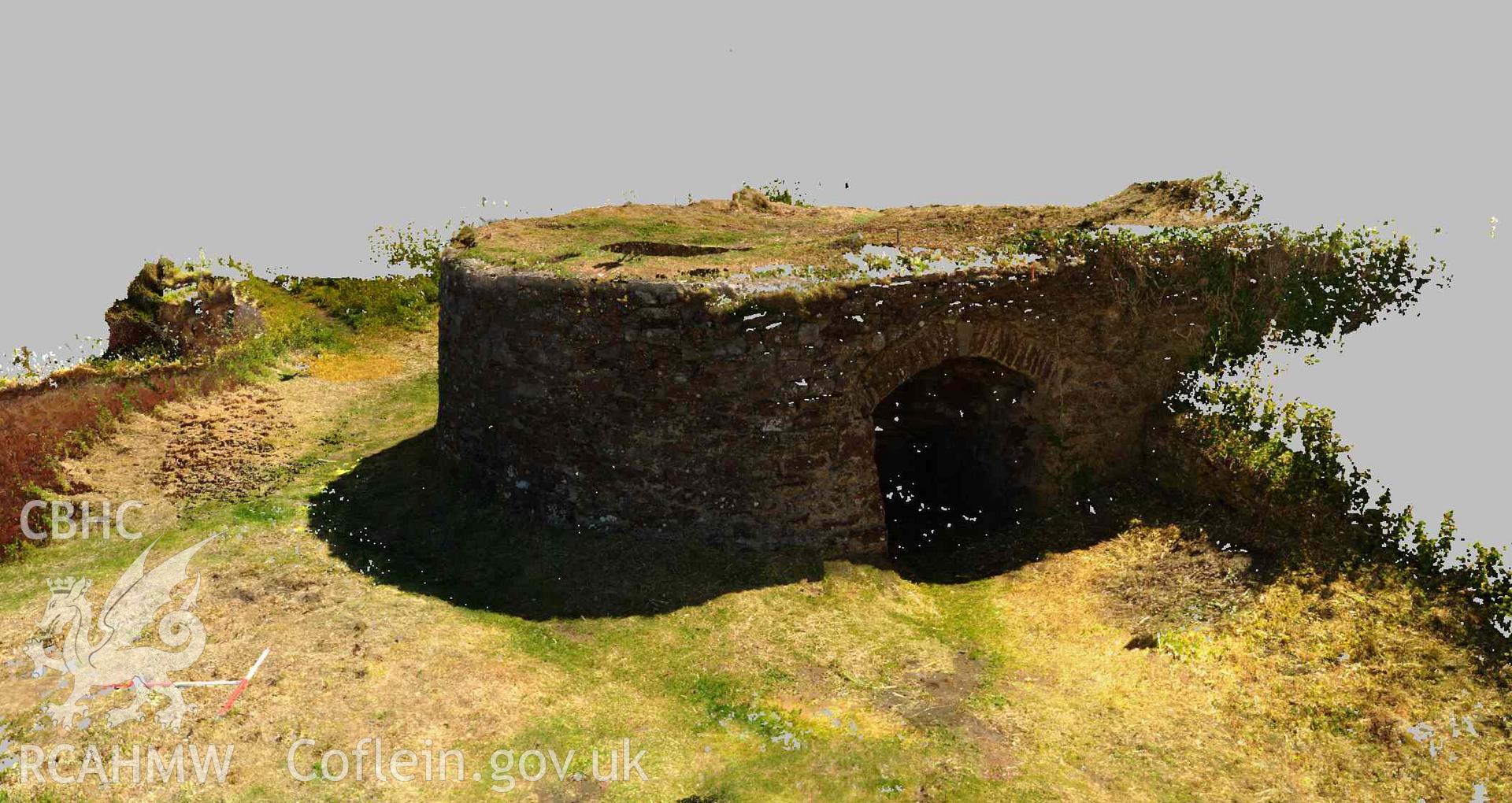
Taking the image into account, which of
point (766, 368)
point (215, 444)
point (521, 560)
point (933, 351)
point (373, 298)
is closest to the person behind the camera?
point (766, 368)

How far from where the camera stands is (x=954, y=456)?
13.3 metres

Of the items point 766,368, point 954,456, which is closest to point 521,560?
point 766,368

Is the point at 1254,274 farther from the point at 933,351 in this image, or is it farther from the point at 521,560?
the point at 521,560

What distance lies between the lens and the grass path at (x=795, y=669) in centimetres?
823

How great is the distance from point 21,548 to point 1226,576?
13.1 meters

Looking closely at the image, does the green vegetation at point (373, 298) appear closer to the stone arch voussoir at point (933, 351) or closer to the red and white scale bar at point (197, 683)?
the red and white scale bar at point (197, 683)

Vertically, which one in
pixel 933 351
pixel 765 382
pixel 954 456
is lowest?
pixel 954 456

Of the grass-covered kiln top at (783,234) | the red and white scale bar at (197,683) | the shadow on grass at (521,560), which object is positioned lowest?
the red and white scale bar at (197,683)

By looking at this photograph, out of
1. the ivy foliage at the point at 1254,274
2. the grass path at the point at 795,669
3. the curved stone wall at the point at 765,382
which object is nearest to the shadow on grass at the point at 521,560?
the grass path at the point at 795,669

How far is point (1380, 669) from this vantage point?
360 inches

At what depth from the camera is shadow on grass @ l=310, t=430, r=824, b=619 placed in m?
10.5

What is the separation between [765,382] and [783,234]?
4.23 m

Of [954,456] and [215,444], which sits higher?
[954,456]

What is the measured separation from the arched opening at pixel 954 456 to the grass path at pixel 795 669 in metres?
1.20
